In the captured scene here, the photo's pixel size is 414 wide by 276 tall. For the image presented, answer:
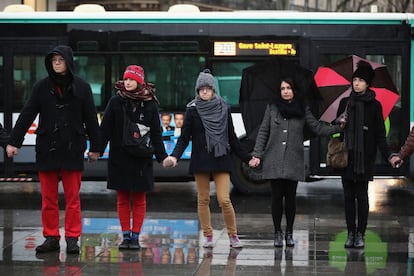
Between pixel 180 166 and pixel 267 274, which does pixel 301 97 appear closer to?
pixel 267 274

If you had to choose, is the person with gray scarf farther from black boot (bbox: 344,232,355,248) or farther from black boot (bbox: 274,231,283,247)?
black boot (bbox: 344,232,355,248)

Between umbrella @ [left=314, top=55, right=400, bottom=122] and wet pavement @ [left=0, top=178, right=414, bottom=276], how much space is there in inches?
57.7

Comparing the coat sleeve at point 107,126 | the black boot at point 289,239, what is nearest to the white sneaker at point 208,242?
the black boot at point 289,239

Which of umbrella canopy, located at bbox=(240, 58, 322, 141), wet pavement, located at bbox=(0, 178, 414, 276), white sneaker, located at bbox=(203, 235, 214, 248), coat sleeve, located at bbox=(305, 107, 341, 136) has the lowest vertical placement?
wet pavement, located at bbox=(0, 178, 414, 276)

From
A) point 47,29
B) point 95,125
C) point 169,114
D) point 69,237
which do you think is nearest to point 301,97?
point 95,125

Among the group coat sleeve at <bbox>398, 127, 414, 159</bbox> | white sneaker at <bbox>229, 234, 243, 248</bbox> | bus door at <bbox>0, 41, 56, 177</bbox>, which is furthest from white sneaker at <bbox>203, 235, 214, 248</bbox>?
bus door at <bbox>0, 41, 56, 177</bbox>

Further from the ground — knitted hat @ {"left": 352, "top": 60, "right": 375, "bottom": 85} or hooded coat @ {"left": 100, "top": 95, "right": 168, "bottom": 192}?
knitted hat @ {"left": 352, "top": 60, "right": 375, "bottom": 85}

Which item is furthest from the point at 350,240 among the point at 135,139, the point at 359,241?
the point at 135,139

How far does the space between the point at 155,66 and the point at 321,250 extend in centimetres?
561

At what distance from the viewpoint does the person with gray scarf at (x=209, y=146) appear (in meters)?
8.95

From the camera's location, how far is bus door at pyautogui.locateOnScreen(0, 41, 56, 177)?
13.7 meters

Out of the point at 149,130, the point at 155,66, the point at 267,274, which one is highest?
the point at 155,66

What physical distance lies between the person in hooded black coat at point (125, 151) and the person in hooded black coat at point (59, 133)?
23cm

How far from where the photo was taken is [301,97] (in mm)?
9188
